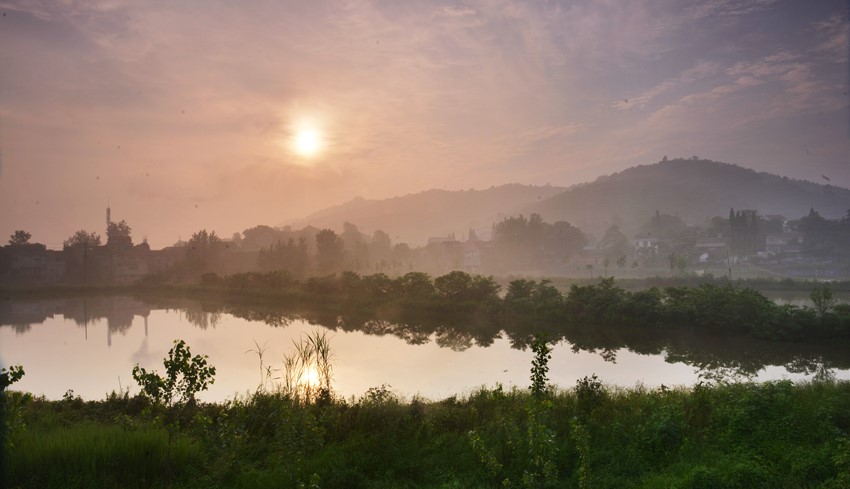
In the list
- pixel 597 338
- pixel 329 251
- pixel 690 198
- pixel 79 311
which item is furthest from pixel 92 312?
pixel 690 198

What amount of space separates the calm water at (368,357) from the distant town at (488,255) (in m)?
24.9

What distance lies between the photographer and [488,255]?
8419 centimetres

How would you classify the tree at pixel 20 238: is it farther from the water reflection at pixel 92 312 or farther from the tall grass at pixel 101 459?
the tall grass at pixel 101 459

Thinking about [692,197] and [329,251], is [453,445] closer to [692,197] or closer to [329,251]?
[329,251]

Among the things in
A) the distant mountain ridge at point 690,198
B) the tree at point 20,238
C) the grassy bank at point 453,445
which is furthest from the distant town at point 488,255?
the distant mountain ridge at point 690,198

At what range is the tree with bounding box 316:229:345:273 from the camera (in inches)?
2084

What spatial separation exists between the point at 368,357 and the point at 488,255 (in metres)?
69.1

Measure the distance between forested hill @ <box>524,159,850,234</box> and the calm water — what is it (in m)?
121

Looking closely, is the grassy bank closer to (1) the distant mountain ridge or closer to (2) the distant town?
(2) the distant town

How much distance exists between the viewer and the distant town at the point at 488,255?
4803 centimetres

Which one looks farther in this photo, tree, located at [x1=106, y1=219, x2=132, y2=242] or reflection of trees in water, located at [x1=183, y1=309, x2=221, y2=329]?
tree, located at [x1=106, y1=219, x2=132, y2=242]

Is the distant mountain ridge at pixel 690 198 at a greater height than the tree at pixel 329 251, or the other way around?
the distant mountain ridge at pixel 690 198

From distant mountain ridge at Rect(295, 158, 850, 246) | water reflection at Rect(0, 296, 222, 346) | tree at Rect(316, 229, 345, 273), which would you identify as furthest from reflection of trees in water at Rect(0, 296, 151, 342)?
distant mountain ridge at Rect(295, 158, 850, 246)

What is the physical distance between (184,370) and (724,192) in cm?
19171
